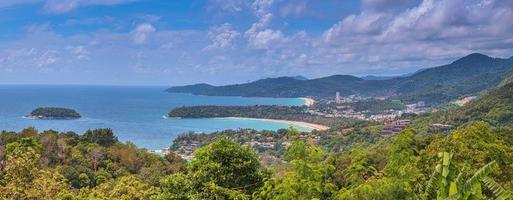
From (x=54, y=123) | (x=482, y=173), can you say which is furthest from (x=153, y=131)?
(x=482, y=173)

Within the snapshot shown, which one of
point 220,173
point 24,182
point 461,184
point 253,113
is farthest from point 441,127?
point 253,113

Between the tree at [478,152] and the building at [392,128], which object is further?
the building at [392,128]

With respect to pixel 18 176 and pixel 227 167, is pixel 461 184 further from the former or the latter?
pixel 18 176

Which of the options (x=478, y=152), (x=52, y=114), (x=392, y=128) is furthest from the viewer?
(x=52, y=114)

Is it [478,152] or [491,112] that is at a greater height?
[478,152]

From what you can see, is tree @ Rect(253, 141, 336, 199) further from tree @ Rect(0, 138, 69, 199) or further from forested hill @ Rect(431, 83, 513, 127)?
forested hill @ Rect(431, 83, 513, 127)

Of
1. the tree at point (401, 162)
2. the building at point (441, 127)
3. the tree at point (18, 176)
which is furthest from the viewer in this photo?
the building at point (441, 127)

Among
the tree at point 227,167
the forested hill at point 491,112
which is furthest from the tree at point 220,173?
the forested hill at point 491,112

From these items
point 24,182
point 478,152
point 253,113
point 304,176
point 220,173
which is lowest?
point 253,113

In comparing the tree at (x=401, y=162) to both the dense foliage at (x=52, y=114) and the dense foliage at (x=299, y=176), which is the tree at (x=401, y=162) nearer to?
the dense foliage at (x=299, y=176)

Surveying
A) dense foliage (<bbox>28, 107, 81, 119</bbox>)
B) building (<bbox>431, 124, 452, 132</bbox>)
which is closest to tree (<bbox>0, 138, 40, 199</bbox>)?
building (<bbox>431, 124, 452, 132</bbox>)

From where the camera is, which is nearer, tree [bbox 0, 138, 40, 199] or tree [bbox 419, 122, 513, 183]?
tree [bbox 0, 138, 40, 199]
